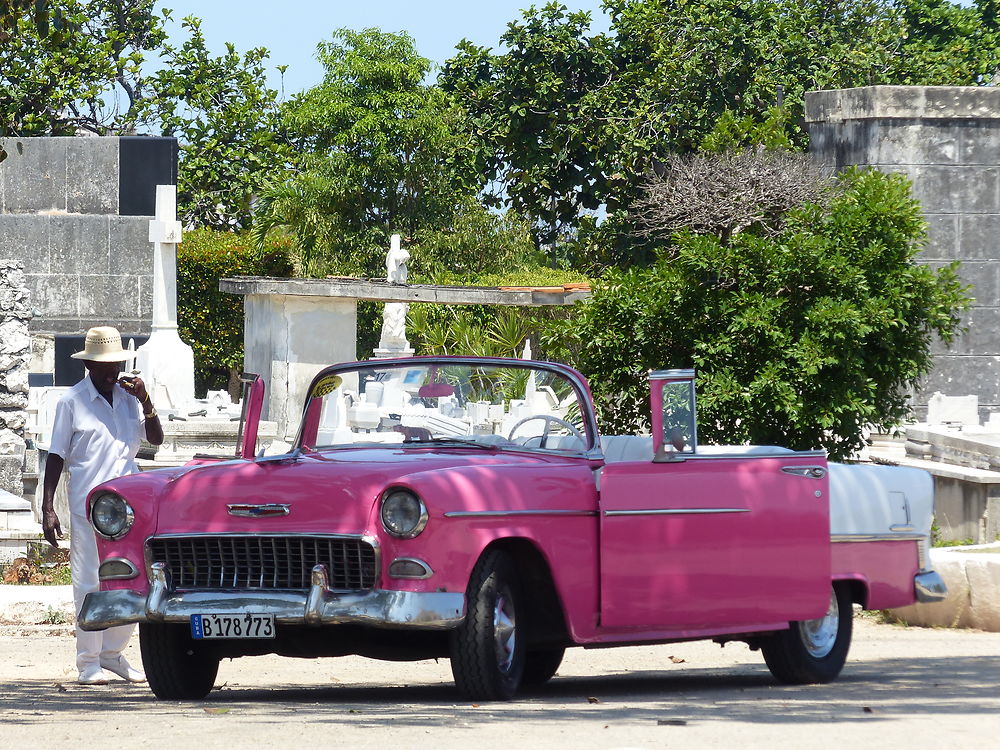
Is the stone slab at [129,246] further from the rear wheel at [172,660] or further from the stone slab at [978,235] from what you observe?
the rear wheel at [172,660]

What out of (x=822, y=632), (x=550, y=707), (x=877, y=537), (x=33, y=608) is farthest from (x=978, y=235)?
(x=550, y=707)

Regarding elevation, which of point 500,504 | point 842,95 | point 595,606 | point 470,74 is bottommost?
point 595,606

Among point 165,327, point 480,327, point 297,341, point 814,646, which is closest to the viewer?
point 814,646

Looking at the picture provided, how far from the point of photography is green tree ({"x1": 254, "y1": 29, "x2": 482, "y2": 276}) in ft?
143

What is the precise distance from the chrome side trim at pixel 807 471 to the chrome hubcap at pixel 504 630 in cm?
154

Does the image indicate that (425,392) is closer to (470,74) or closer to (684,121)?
(684,121)

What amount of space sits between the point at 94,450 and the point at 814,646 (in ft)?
11.8

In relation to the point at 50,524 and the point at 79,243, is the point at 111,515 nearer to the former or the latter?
the point at 50,524

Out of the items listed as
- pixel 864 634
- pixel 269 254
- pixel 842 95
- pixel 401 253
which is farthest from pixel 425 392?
pixel 269 254

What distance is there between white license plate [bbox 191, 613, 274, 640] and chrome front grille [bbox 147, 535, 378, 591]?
0.16 metres

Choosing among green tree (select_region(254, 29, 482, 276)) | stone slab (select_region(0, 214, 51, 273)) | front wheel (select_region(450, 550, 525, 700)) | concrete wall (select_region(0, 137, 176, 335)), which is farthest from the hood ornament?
green tree (select_region(254, 29, 482, 276))

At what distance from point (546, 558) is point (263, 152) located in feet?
136

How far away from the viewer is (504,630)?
708cm

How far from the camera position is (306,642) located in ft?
23.6
